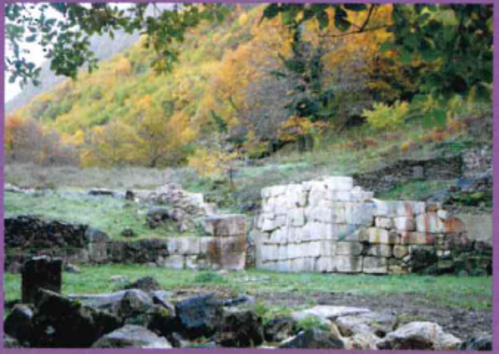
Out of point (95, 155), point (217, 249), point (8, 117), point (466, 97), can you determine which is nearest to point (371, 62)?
point (466, 97)

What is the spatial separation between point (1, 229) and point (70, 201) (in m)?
0.73

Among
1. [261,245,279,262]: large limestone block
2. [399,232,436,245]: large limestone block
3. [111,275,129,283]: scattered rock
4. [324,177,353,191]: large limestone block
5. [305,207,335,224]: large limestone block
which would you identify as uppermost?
[324,177,353,191]: large limestone block

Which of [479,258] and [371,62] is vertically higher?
[371,62]

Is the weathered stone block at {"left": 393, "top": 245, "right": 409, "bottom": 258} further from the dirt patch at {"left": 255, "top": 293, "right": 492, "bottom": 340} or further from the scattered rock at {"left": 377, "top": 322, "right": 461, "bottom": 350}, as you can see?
the scattered rock at {"left": 377, "top": 322, "right": 461, "bottom": 350}

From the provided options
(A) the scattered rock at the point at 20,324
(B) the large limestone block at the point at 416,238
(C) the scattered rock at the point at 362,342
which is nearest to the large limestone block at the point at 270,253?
(C) the scattered rock at the point at 362,342

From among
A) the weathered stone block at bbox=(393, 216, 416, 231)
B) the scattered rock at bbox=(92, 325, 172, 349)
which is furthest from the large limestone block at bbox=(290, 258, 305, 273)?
the scattered rock at bbox=(92, 325, 172, 349)

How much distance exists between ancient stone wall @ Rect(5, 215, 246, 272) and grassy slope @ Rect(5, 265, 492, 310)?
114mm

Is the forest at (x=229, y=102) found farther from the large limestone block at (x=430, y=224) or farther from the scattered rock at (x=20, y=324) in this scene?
the scattered rock at (x=20, y=324)

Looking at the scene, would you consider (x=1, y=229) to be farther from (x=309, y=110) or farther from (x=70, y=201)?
(x=309, y=110)

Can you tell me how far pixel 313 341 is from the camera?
20.6ft

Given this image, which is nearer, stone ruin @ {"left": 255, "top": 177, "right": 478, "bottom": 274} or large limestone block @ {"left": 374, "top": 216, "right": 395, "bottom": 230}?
stone ruin @ {"left": 255, "top": 177, "right": 478, "bottom": 274}

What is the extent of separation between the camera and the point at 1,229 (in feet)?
22.0

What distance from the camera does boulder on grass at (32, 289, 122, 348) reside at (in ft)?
20.1

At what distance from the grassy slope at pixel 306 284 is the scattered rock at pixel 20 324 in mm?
298
